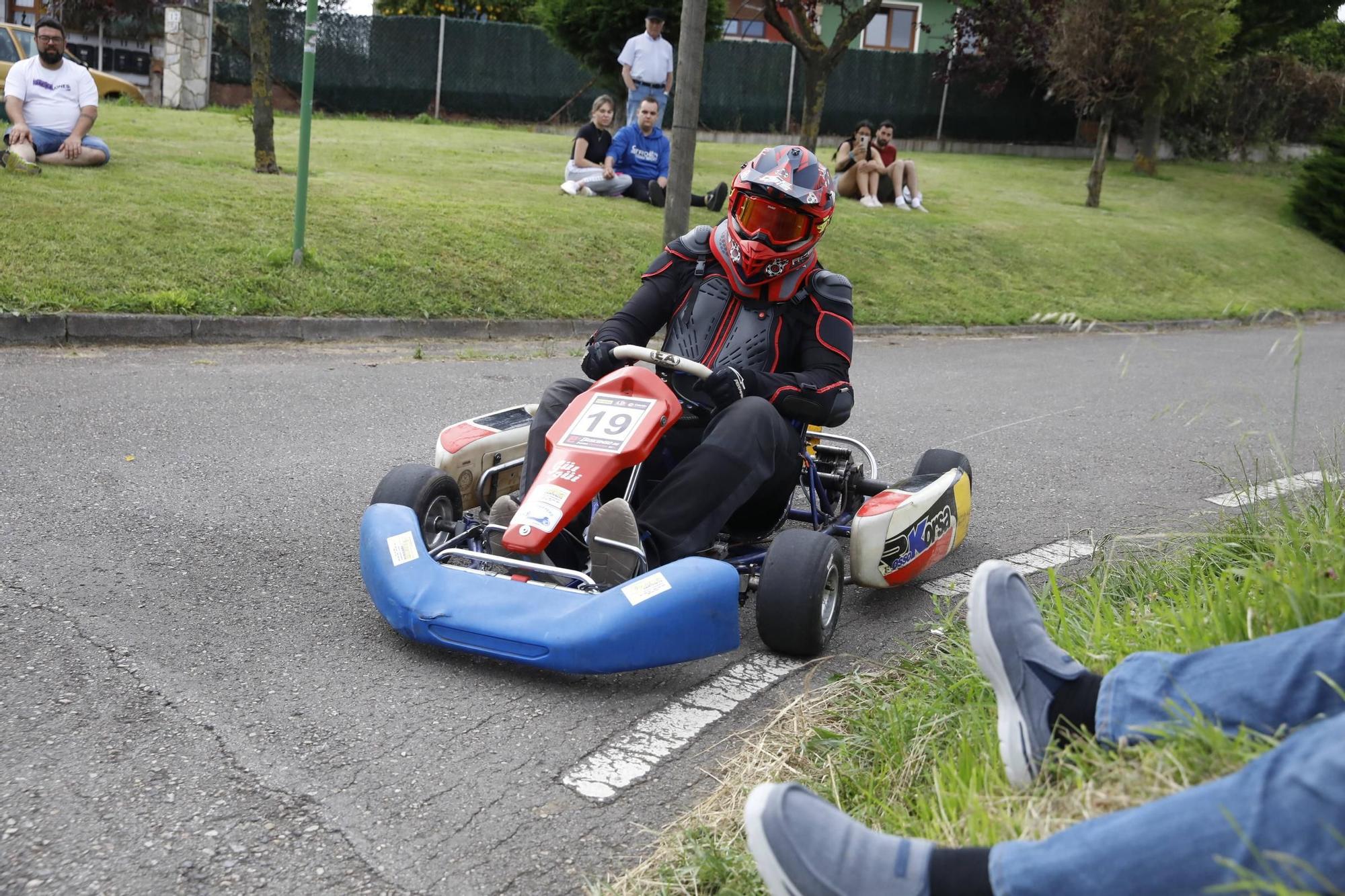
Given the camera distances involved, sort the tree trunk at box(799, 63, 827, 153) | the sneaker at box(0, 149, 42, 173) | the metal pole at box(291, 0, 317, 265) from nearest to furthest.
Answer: the metal pole at box(291, 0, 317, 265)
the sneaker at box(0, 149, 42, 173)
the tree trunk at box(799, 63, 827, 153)

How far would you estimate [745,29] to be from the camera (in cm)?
3017

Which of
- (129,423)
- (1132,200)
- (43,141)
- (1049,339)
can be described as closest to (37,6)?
(43,141)

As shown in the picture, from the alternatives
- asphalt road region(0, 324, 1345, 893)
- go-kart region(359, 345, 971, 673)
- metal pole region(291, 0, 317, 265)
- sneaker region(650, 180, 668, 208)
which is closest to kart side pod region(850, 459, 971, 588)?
go-kart region(359, 345, 971, 673)

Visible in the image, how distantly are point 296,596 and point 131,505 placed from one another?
3.44 feet

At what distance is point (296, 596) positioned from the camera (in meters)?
3.88

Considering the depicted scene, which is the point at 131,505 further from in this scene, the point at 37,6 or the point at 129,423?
the point at 37,6

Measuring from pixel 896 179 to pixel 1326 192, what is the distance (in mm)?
9388

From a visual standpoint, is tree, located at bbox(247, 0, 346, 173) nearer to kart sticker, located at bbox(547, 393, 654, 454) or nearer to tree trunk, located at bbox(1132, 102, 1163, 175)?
kart sticker, located at bbox(547, 393, 654, 454)

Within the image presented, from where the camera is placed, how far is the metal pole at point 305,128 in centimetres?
841

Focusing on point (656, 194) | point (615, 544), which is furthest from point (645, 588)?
point (656, 194)

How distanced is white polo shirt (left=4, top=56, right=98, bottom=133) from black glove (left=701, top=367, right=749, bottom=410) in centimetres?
844

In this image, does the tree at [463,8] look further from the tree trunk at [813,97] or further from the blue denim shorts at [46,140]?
the blue denim shorts at [46,140]

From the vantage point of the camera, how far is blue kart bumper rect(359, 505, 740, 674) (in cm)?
325

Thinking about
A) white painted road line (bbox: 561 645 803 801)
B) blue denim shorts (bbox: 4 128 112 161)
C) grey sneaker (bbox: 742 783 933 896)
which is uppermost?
blue denim shorts (bbox: 4 128 112 161)
